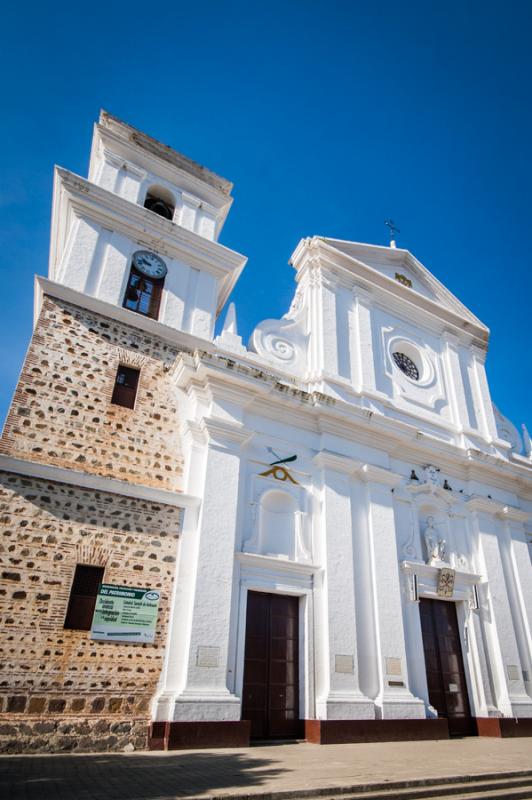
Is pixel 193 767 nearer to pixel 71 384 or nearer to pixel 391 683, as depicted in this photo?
pixel 391 683

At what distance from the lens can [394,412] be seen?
13.5 meters

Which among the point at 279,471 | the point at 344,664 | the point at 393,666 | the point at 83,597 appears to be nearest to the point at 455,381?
the point at 279,471

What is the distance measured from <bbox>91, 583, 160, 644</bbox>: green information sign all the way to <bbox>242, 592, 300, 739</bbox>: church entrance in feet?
6.55

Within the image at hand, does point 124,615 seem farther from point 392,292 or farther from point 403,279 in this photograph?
point 403,279

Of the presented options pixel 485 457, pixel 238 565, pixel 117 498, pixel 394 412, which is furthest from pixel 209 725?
pixel 485 457

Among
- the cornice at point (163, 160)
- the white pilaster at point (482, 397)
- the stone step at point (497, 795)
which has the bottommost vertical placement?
the stone step at point (497, 795)

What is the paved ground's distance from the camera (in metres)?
4.72

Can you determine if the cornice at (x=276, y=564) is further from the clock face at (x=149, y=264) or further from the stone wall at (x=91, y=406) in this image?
the clock face at (x=149, y=264)

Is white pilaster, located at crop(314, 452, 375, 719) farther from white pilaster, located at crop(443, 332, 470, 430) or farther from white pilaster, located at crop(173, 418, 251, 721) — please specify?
white pilaster, located at crop(443, 332, 470, 430)

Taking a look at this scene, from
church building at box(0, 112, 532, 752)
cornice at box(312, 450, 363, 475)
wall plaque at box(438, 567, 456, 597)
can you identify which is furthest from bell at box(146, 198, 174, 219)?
wall plaque at box(438, 567, 456, 597)

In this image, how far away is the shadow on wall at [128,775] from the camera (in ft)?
14.9

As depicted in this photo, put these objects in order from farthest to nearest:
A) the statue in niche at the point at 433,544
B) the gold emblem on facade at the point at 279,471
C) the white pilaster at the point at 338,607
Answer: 1. the statue in niche at the point at 433,544
2. the gold emblem on facade at the point at 279,471
3. the white pilaster at the point at 338,607

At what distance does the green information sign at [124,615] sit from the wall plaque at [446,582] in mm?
6790

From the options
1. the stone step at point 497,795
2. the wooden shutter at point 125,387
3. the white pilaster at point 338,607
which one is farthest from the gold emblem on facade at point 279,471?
the stone step at point 497,795
